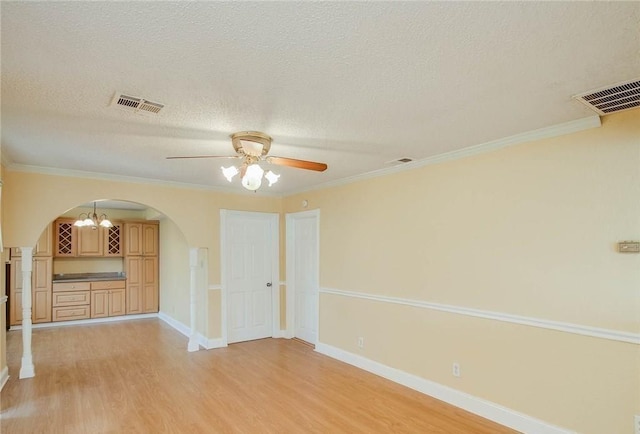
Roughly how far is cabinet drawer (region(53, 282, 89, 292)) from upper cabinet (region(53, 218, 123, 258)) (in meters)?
0.65

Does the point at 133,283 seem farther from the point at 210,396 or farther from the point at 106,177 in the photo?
the point at 210,396

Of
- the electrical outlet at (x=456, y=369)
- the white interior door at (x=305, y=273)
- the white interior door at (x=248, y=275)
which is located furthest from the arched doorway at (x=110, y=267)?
the electrical outlet at (x=456, y=369)

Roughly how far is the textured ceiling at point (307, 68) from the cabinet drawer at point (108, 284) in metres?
5.03

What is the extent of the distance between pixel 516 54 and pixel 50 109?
2972 millimetres

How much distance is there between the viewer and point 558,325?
2826 mm

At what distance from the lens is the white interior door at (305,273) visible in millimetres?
5816

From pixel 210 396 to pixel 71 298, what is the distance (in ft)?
17.5

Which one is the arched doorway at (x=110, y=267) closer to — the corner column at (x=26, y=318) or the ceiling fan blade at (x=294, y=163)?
the corner column at (x=26, y=318)

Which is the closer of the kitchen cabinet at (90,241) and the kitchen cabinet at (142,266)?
the kitchen cabinet at (90,241)

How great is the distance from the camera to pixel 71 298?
23.9 feet

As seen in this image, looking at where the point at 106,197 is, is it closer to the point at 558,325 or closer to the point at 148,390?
the point at 148,390

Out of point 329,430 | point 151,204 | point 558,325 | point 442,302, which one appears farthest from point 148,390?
point 558,325

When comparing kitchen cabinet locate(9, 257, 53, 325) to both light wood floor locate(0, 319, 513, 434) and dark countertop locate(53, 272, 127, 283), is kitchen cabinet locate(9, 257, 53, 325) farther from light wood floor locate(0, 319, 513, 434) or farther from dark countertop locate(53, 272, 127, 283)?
light wood floor locate(0, 319, 513, 434)

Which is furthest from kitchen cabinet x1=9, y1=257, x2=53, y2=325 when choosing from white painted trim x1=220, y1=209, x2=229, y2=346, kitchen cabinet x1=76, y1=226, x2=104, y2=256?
white painted trim x1=220, y1=209, x2=229, y2=346
